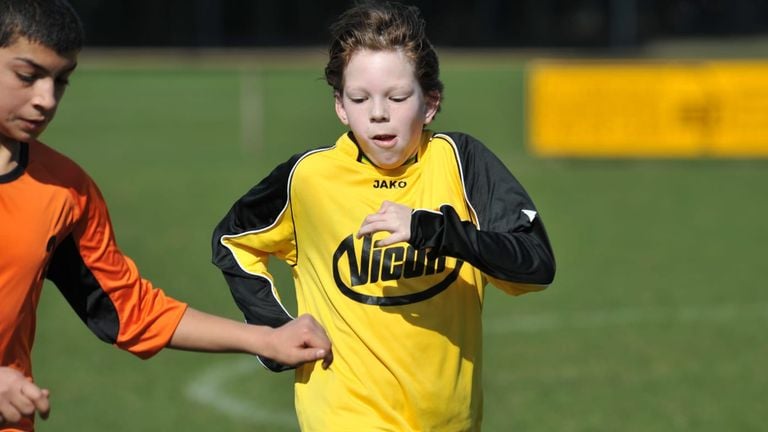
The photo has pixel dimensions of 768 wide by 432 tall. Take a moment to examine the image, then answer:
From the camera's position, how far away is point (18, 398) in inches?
136

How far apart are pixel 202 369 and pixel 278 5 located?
33090 mm

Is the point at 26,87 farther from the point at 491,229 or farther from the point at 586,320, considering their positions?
the point at 586,320

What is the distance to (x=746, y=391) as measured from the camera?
914 centimetres

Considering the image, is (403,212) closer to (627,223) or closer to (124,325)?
(124,325)

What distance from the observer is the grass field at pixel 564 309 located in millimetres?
8766

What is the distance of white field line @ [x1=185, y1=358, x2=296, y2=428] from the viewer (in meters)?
8.59

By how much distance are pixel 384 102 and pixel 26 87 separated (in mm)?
1027

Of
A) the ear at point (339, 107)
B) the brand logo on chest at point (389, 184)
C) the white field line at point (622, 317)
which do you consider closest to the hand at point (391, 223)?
the brand logo on chest at point (389, 184)

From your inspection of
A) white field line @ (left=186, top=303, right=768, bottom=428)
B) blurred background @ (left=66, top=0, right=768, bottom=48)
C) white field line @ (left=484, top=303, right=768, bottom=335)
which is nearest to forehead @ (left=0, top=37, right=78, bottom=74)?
white field line @ (left=186, top=303, right=768, bottom=428)

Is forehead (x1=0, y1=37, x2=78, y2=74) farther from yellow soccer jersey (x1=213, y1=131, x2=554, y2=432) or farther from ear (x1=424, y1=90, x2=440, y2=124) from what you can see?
ear (x1=424, y1=90, x2=440, y2=124)

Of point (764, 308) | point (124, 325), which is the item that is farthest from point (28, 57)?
point (764, 308)

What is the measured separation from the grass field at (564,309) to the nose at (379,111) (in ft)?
2.03

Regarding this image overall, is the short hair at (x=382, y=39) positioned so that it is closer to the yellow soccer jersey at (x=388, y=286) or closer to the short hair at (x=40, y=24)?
the yellow soccer jersey at (x=388, y=286)

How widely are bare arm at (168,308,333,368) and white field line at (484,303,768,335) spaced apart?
22.3ft
